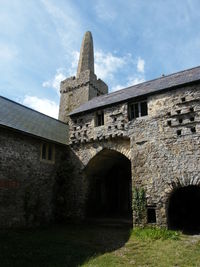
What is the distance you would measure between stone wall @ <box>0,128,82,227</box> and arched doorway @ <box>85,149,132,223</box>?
1194mm

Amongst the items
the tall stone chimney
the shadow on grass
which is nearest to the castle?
the shadow on grass

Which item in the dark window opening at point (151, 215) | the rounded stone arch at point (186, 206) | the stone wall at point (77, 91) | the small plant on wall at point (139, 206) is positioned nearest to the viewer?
the dark window opening at point (151, 215)

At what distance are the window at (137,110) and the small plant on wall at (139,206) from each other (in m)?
3.70

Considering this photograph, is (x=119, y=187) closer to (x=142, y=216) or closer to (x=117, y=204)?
(x=117, y=204)

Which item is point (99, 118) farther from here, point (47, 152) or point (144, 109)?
point (47, 152)

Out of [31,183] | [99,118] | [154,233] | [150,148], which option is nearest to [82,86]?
[99,118]

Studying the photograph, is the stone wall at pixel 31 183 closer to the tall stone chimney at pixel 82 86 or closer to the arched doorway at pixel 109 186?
the arched doorway at pixel 109 186

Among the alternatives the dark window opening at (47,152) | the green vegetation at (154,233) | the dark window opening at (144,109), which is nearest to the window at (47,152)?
the dark window opening at (47,152)

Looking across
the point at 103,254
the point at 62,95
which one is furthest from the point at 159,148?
the point at 62,95

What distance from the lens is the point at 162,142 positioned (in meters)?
9.65

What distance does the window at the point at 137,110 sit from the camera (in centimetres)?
1093

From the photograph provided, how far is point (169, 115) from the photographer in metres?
9.79

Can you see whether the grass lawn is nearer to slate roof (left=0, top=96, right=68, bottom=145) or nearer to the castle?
the castle

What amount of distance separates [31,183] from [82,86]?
1250cm
